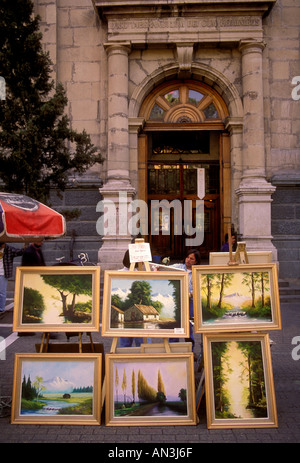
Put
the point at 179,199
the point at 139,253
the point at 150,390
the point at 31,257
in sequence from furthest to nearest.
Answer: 1. the point at 179,199
2. the point at 31,257
3. the point at 139,253
4. the point at 150,390

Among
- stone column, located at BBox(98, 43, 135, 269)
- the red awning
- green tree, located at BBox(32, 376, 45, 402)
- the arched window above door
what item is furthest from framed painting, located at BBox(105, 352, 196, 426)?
the arched window above door

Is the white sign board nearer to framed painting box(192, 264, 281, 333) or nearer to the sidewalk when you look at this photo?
framed painting box(192, 264, 281, 333)

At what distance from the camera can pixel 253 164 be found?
1165 centimetres

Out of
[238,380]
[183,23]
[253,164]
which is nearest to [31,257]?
[238,380]

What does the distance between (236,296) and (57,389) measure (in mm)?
2035

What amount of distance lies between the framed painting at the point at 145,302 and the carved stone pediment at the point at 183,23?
9.69m

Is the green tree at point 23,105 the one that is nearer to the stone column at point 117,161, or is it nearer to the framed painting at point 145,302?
the stone column at point 117,161

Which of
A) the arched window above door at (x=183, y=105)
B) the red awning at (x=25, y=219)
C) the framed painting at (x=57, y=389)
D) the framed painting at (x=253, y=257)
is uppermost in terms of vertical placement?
the arched window above door at (x=183, y=105)

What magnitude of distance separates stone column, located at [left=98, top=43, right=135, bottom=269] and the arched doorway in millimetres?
1065

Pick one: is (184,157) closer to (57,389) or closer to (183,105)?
(183,105)

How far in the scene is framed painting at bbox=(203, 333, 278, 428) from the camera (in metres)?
3.86

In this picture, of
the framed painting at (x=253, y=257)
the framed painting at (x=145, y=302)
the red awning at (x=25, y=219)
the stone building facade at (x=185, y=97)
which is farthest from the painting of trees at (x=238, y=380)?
the stone building facade at (x=185, y=97)

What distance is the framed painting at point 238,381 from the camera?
3.86 meters
